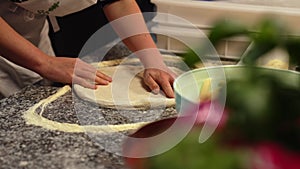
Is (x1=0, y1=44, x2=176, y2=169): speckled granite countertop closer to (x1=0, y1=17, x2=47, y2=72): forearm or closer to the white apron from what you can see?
(x1=0, y1=17, x2=47, y2=72): forearm

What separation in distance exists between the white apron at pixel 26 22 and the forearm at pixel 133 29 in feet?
0.24

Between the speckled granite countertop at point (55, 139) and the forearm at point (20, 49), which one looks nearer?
the speckled granite countertop at point (55, 139)

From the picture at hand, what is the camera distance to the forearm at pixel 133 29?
1187 mm

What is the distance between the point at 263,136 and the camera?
1.37 feet

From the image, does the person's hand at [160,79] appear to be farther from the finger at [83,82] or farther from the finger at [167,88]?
the finger at [83,82]

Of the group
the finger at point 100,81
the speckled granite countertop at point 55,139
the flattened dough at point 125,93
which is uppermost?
the finger at point 100,81

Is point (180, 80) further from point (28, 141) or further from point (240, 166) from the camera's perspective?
point (240, 166)

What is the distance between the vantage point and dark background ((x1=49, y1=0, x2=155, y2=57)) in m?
1.66

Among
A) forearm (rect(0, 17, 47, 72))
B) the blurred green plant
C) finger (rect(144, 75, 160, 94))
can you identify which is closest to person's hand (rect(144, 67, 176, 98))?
finger (rect(144, 75, 160, 94))

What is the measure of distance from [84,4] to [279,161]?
0.96m

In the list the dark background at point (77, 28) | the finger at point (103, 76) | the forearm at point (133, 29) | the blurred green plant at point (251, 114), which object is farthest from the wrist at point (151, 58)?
the blurred green plant at point (251, 114)

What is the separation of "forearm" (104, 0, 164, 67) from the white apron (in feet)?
0.24

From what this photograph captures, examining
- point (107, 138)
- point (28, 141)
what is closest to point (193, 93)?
point (107, 138)

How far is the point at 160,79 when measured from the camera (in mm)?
1043
